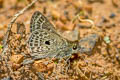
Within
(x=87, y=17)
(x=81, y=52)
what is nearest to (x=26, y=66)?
(x=81, y=52)

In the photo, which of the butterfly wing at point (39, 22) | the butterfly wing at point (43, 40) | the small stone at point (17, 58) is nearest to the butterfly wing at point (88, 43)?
the butterfly wing at point (43, 40)

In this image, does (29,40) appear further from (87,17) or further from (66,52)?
(87,17)

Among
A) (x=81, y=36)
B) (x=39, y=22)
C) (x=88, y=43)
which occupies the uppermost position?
(x=39, y=22)

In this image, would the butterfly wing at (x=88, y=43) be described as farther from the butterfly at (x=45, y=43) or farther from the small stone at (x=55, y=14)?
the small stone at (x=55, y=14)

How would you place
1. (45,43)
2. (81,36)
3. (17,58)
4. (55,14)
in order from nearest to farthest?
(17,58)
(45,43)
(81,36)
(55,14)

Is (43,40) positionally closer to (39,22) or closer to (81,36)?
(39,22)

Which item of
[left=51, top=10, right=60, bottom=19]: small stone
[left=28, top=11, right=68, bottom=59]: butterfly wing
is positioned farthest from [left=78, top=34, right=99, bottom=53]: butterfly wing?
[left=51, top=10, right=60, bottom=19]: small stone

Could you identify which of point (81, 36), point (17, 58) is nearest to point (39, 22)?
point (17, 58)

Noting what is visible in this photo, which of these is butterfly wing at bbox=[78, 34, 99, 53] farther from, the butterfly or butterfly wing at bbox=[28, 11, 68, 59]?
butterfly wing at bbox=[28, 11, 68, 59]

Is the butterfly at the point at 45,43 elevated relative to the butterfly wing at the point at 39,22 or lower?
lower
